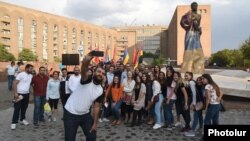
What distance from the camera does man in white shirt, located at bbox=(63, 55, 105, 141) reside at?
442 cm

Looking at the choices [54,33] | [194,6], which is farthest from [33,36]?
[194,6]

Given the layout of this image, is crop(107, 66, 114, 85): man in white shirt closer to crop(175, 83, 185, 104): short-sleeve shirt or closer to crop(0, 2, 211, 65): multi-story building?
crop(175, 83, 185, 104): short-sleeve shirt

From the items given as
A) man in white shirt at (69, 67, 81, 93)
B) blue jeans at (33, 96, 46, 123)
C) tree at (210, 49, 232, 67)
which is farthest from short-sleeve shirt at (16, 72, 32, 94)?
tree at (210, 49, 232, 67)

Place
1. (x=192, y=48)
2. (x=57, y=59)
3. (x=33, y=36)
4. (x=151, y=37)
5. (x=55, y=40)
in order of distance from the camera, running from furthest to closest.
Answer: (x=151, y=37) → (x=55, y=40) → (x=57, y=59) → (x=33, y=36) → (x=192, y=48)

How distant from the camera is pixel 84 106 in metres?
4.48

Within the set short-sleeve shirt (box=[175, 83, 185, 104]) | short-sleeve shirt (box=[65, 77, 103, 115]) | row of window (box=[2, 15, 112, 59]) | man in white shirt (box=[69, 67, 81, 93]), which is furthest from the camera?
row of window (box=[2, 15, 112, 59])

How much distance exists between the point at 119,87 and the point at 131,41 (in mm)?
105580

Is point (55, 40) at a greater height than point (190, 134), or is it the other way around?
point (55, 40)

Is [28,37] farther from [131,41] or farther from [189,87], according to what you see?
[189,87]

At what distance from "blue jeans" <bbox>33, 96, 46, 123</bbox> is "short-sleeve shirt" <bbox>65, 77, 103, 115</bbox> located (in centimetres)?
447

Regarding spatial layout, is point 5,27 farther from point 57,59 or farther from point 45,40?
point 57,59

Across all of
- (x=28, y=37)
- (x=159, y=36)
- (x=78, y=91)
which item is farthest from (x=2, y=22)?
(x=159, y=36)

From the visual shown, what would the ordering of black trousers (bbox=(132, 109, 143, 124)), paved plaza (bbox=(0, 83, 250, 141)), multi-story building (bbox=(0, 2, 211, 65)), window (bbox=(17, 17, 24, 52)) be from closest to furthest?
paved plaza (bbox=(0, 83, 250, 141)), black trousers (bbox=(132, 109, 143, 124)), multi-story building (bbox=(0, 2, 211, 65)), window (bbox=(17, 17, 24, 52))

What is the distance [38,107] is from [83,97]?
15.5ft
